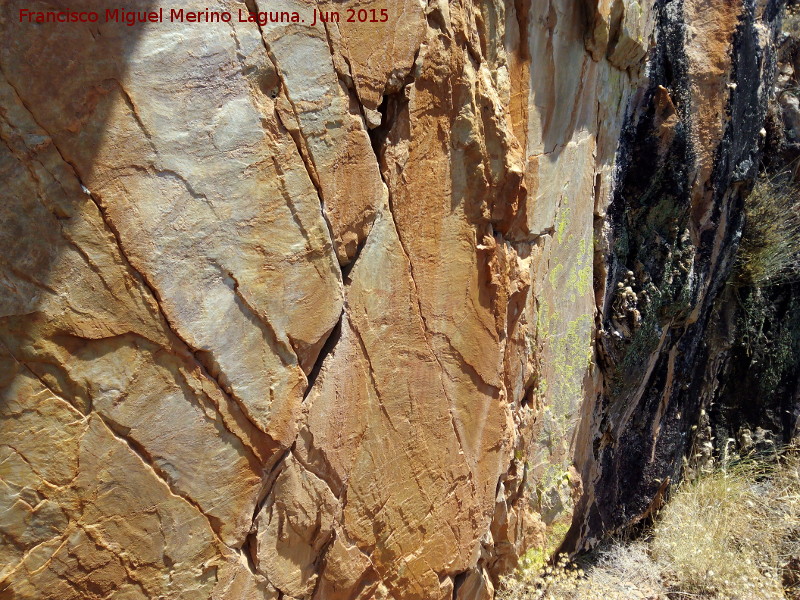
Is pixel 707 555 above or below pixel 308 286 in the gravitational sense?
below

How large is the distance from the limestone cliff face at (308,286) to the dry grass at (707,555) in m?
0.37

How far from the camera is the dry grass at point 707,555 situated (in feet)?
10.5

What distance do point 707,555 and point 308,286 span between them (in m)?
2.77

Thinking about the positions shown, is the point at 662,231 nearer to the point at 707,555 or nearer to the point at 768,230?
the point at 768,230

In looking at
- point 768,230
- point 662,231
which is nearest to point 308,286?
point 662,231

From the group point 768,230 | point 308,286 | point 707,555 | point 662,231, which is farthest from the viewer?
point 768,230

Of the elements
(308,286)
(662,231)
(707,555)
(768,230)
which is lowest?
(707,555)

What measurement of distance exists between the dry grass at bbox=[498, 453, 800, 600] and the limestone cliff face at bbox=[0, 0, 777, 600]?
1.22 feet

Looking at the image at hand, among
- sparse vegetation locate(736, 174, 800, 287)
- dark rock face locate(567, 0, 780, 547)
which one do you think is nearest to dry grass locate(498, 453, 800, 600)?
dark rock face locate(567, 0, 780, 547)

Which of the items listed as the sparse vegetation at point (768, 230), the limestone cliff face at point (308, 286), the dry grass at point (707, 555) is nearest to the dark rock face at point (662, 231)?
the limestone cliff face at point (308, 286)

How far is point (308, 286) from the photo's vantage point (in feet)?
6.53

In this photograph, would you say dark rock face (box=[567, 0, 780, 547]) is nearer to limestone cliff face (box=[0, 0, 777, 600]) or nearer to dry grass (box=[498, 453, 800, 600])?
limestone cliff face (box=[0, 0, 777, 600])

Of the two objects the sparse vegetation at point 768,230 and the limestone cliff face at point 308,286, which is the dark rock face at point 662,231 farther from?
the sparse vegetation at point 768,230

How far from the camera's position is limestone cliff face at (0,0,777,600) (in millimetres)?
1647
